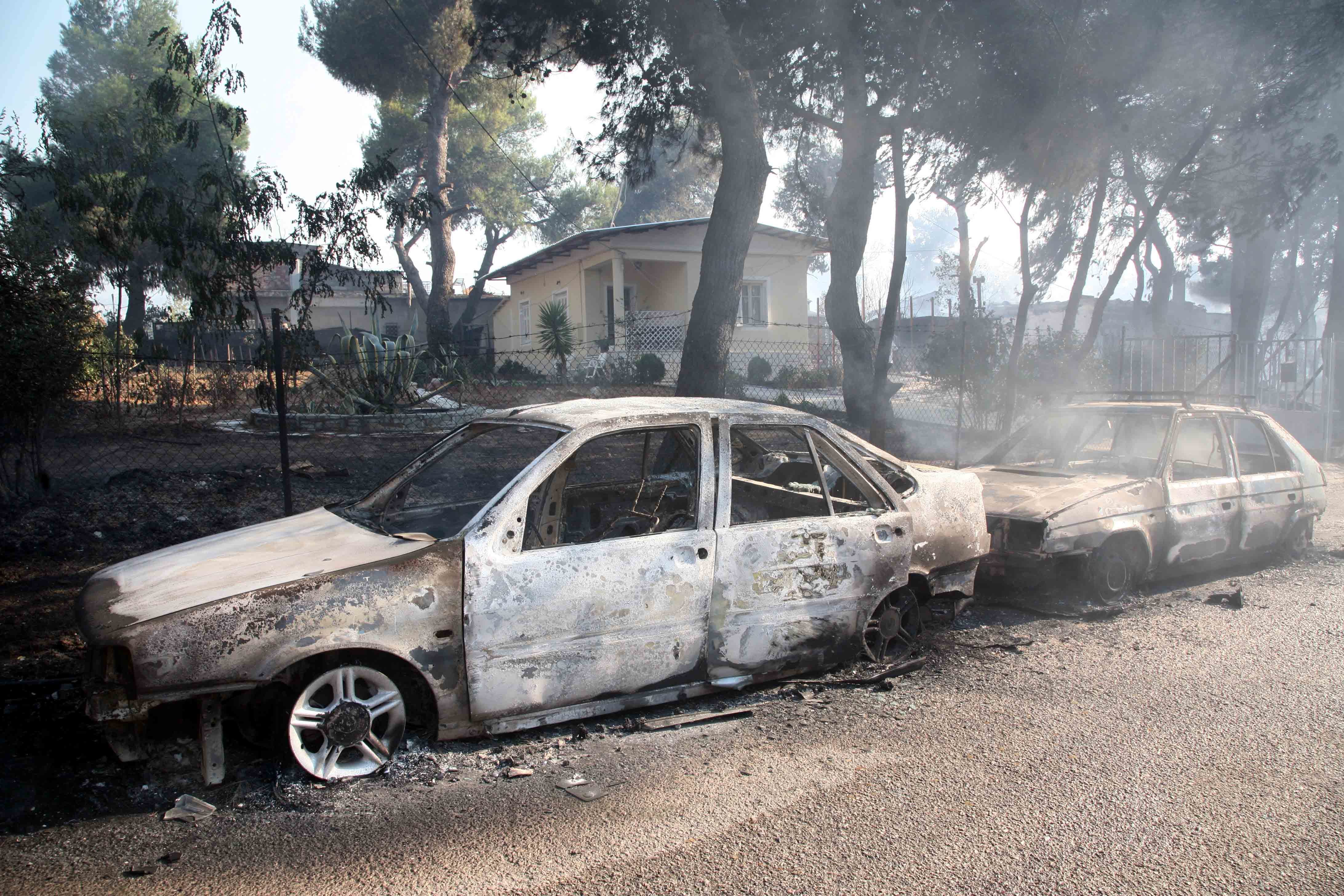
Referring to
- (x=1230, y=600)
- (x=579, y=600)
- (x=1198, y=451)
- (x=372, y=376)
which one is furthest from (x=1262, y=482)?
(x=372, y=376)

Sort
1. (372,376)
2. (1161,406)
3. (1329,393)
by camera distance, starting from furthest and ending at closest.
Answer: (1329,393)
(372,376)
(1161,406)

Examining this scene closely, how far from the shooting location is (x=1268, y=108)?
508 inches

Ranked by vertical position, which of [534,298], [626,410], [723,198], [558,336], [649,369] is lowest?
[626,410]

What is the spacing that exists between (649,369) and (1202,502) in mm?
12463

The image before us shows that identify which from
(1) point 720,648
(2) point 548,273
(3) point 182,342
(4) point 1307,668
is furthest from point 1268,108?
(2) point 548,273

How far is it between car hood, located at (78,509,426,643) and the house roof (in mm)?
16431

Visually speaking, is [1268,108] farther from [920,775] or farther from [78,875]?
[78,875]

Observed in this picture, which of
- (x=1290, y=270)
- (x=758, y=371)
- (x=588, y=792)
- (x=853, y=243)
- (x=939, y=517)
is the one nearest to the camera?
(x=588, y=792)

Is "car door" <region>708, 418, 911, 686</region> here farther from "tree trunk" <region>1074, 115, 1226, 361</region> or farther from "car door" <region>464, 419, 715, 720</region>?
"tree trunk" <region>1074, 115, 1226, 361</region>

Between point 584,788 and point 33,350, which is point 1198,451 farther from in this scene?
point 33,350

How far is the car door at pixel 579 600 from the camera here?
135 inches

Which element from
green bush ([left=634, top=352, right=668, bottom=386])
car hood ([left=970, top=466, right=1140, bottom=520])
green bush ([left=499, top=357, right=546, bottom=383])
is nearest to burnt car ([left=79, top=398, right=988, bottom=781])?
car hood ([left=970, top=466, right=1140, bottom=520])

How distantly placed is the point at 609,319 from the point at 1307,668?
19270 mm

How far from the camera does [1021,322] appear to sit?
12812mm
